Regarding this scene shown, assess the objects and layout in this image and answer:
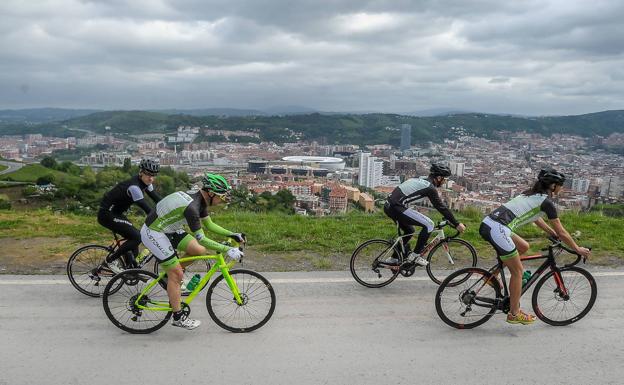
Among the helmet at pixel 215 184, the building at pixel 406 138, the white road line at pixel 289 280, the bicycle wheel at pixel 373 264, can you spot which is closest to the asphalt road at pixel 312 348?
the white road line at pixel 289 280

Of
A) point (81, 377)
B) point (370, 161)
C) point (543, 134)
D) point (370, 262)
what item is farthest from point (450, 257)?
point (543, 134)

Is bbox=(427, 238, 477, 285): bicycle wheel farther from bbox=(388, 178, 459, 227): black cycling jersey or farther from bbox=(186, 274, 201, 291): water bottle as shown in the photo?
bbox=(186, 274, 201, 291): water bottle

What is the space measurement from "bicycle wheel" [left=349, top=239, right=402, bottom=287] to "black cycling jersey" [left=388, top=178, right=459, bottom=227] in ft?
2.38

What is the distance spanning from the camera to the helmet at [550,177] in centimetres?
511

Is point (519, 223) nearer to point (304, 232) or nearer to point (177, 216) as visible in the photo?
point (177, 216)

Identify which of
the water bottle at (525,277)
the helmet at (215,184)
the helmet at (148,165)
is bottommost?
the water bottle at (525,277)

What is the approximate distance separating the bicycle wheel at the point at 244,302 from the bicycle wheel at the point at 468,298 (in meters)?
2.12

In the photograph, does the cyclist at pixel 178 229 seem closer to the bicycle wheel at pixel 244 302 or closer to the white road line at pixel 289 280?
the bicycle wheel at pixel 244 302

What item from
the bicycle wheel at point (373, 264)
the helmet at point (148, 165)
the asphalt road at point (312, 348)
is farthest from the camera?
the bicycle wheel at point (373, 264)

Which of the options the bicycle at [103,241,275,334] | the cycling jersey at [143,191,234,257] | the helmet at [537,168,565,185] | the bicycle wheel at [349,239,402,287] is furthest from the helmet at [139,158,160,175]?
the helmet at [537,168,565,185]

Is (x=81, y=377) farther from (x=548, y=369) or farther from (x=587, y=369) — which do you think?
(x=587, y=369)

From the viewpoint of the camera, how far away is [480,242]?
Answer: 948 centimetres

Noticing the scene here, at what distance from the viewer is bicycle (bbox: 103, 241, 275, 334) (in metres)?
5.07

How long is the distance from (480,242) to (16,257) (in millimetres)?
9104
